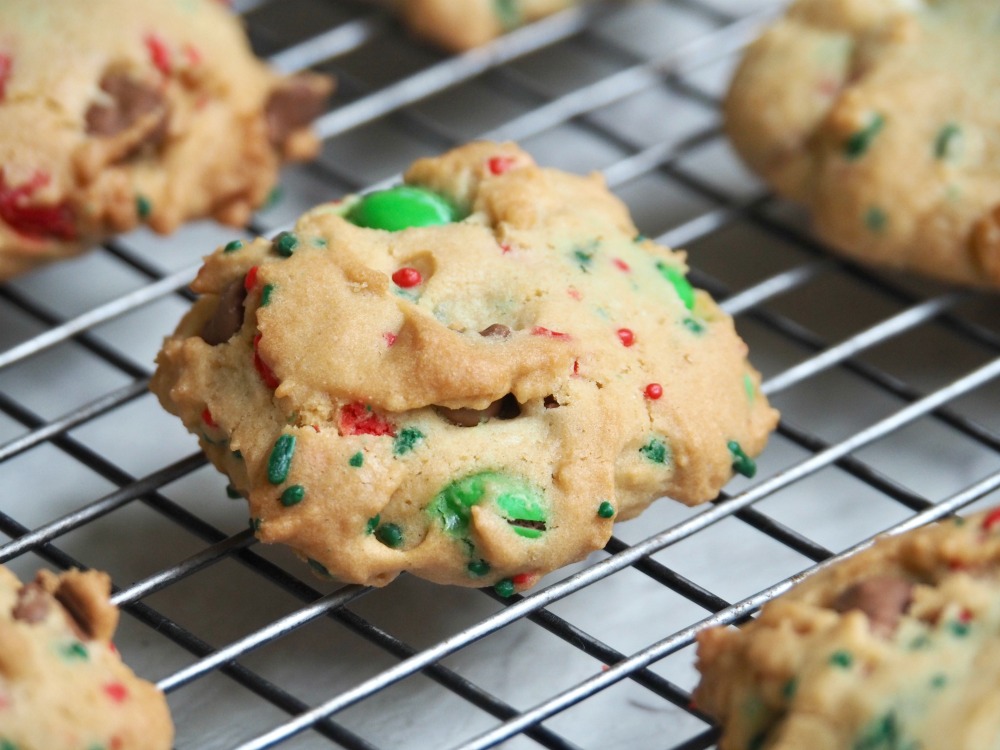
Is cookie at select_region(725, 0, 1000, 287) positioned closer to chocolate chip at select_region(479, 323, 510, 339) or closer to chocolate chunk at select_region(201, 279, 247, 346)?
chocolate chip at select_region(479, 323, 510, 339)

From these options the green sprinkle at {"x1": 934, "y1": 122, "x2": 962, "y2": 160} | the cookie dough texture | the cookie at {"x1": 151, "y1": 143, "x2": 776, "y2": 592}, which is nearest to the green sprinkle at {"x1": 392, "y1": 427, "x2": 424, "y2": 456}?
the cookie at {"x1": 151, "y1": 143, "x2": 776, "y2": 592}

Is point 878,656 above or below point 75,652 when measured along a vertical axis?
above

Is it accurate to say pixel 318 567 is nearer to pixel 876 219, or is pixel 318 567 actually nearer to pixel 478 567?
pixel 478 567

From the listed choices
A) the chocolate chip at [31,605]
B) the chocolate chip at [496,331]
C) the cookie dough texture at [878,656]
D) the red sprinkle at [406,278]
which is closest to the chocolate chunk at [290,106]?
the red sprinkle at [406,278]

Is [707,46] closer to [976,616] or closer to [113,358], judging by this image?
[113,358]

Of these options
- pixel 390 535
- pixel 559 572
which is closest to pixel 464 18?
pixel 559 572

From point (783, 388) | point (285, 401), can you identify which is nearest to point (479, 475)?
point (285, 401)
